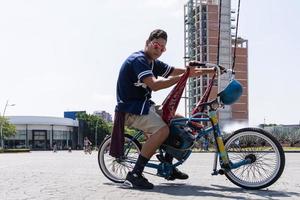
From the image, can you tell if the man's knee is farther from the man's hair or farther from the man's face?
the man's hair

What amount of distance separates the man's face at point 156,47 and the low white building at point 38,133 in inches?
4572

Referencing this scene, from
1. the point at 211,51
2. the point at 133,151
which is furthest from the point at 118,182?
the point at 211,51

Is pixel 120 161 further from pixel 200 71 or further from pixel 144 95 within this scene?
pixel 200 71

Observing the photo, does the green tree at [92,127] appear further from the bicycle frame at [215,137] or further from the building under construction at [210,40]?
the bicycle frame at [215,137]

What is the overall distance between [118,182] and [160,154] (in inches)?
27.5

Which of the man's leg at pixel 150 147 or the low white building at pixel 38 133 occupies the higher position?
the man's leg at pixel 150 147

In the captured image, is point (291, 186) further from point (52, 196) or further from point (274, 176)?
point (52, 196)

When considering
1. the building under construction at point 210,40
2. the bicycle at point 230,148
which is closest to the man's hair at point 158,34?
the bicycle at point 230,148

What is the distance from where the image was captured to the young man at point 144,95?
5.66 meters

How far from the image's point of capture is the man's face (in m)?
5.88

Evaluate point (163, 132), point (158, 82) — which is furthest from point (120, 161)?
point (158, 82)

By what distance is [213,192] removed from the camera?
17.0ft

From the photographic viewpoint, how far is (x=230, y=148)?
569cm

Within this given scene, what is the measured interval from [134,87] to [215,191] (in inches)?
60.1
